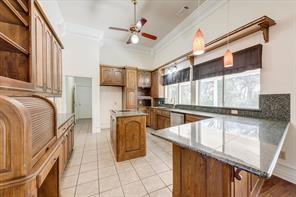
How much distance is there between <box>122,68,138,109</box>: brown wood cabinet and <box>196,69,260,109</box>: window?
2.83 m

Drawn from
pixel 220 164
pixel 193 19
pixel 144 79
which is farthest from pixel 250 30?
pixel 144 79

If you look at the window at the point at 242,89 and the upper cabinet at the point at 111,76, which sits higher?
the upper cabinet at the point at 111,76

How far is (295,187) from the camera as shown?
6.55 ft

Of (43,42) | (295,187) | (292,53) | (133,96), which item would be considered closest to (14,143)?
(43,42)

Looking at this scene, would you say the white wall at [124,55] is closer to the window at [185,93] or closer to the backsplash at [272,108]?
the window at [185,93]

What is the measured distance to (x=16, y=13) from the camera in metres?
1.30

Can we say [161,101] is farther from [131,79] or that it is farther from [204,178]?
[204,178]

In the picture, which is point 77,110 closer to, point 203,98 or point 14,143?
point 203,98

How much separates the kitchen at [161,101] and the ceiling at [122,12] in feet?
0.12

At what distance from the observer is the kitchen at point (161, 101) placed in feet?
3.56

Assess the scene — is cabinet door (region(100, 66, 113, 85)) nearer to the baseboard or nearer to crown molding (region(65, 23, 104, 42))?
crown molding (region(65, 23, 104, 42))

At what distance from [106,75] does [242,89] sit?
15.3ft

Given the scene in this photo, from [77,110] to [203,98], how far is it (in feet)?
21.7

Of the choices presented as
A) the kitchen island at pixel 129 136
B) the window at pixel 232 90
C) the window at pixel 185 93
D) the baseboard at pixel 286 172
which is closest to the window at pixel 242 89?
the window at pixel 232 90
